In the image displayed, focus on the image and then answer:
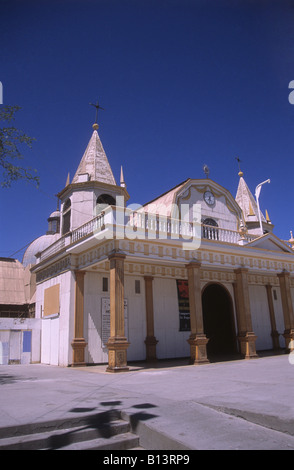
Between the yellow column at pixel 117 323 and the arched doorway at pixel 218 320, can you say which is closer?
the yellow column at pixel 117 323

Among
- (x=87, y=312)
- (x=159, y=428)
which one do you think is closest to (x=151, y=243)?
(x=87, y=312)

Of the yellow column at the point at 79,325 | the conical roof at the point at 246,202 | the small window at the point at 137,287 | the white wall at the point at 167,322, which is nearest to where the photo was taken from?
the yellow column at the point at 79,325

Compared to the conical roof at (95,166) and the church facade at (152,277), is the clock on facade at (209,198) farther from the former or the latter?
the conical roof at (95,166)

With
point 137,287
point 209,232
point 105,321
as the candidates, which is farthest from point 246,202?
point 105,321

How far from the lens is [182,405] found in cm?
491

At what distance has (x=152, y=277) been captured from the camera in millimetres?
16047

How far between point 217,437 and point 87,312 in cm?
1123

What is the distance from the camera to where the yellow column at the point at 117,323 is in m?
11.1

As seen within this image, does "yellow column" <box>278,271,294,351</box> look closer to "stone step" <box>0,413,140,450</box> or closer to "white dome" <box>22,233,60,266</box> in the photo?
"stone step" <box>0,413,140,450</box>

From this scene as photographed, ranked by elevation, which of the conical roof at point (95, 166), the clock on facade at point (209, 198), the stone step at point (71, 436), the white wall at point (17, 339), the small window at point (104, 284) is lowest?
the stone step at point (71, 436)

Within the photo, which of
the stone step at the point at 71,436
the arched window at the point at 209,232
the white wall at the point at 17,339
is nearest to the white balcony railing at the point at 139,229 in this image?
the arched window at the point at 209,232

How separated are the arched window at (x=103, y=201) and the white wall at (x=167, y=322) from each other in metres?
4.09

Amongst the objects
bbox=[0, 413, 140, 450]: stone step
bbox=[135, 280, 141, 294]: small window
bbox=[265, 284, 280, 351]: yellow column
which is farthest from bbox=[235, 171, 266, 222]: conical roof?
bbox=[0, 413, 140, 450]: stone step
